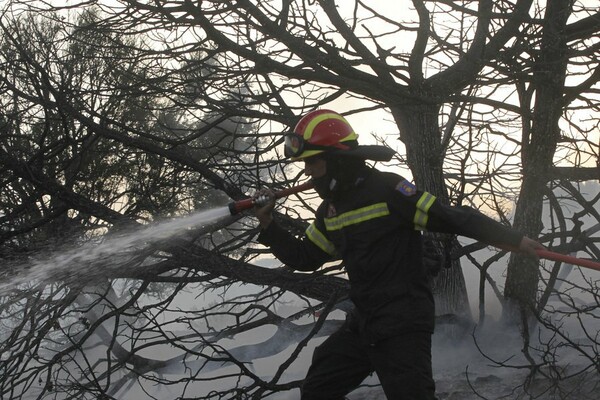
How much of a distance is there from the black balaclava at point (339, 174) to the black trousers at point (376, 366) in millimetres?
778

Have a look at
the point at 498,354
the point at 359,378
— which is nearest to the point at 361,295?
the point at 359,378

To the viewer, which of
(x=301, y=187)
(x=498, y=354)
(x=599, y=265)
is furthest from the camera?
(x=498, y=354)

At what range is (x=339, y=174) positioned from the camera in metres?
3.47

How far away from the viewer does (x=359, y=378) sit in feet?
11.8

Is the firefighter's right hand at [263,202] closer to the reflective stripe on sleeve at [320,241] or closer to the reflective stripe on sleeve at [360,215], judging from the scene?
the reflective stripe on sleeve at [320,241]

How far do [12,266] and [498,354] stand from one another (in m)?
5.20

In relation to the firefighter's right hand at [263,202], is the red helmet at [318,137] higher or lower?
higher

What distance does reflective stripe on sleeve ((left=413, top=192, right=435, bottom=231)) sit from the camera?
10.8 ft

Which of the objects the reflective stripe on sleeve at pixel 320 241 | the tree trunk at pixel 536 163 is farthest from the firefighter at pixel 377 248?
the tree trunk at pixel 536 163

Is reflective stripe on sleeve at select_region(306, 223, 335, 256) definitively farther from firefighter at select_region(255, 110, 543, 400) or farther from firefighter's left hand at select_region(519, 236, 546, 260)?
firefighter's left hand at select_region(519, 236, 546, 260)

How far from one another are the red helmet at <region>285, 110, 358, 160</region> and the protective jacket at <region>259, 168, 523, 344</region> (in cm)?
21

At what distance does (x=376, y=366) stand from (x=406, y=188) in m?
0.91

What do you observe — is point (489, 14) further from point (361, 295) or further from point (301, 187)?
point (361, 295)

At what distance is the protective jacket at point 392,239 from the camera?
10.8 ft
